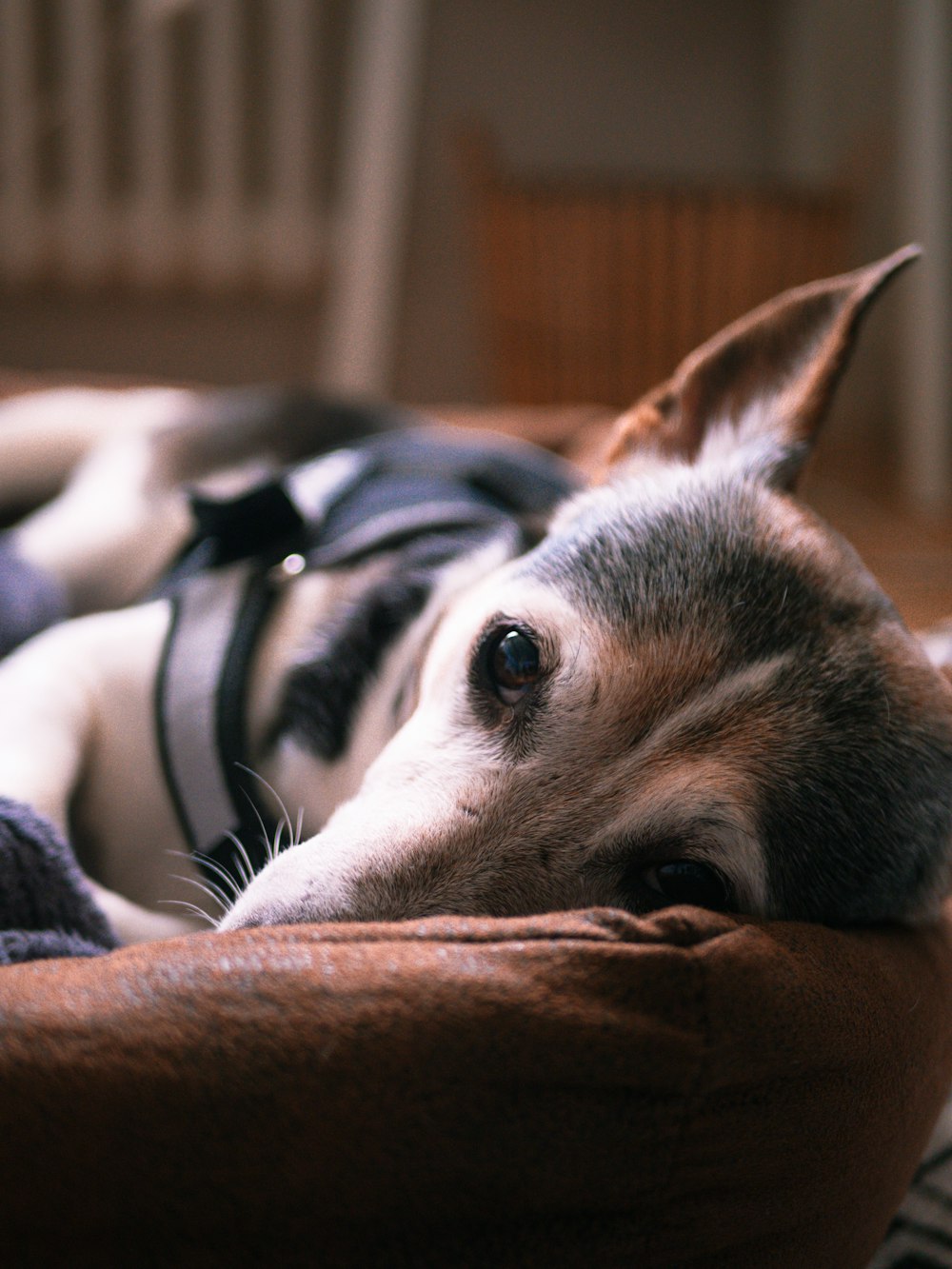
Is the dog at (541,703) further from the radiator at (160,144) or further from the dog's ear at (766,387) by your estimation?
the radiator at (160,144)

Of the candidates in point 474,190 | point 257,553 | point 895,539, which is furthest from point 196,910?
point 474,190

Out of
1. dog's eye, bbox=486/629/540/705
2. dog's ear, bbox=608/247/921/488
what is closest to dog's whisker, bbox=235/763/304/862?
dog's eye, bbox=486/629/540/705

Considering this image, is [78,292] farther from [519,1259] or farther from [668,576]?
[519,1259]

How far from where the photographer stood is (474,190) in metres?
3.65

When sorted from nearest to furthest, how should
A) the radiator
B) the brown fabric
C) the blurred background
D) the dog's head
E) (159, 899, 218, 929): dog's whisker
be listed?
the brown fabric
the dog's head
(159, 899, 218, 929): dog's whisker
the blurred background
the radiator

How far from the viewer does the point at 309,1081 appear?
64cm

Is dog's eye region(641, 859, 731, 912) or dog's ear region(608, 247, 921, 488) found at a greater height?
dog's ear region(608, 247, 921, 488)

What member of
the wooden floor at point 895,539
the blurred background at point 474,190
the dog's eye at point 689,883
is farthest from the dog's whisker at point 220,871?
the blurred background at point 474,190

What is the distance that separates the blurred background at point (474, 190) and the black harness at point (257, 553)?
1.89m

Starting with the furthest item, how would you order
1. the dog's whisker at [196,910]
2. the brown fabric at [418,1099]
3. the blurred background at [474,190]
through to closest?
the blurred background at [474,190], the dog's whisker at [196,910], the brown fabric at [418,1099]

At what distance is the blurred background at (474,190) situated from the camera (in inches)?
139

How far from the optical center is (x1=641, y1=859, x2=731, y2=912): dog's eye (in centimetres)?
94

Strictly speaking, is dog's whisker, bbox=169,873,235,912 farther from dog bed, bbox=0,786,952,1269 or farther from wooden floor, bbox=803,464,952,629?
wooden floor, bbox=803,464,952,629

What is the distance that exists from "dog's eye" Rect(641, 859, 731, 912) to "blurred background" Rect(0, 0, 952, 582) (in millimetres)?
2888
